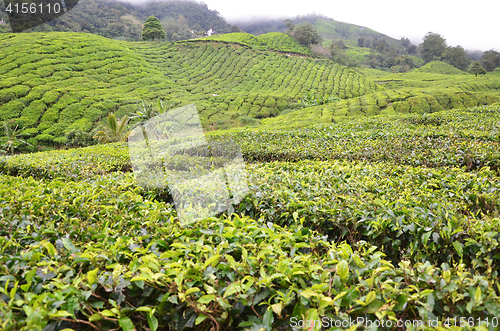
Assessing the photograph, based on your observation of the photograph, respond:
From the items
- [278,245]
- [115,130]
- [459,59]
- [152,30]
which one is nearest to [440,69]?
[459,59]

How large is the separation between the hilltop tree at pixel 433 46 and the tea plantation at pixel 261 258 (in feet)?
257

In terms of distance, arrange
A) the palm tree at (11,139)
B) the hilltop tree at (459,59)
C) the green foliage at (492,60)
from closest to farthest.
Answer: the palm tree at (11,139) → the green foliage at (492,60) → the hilltop tree at (459,59)

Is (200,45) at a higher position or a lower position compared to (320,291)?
higher

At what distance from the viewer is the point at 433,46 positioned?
62219 millimetres

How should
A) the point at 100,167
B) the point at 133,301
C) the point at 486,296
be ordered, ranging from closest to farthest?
the point at 486,296, the point at 133,301, the point at 100,167

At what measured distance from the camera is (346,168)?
12.0ft

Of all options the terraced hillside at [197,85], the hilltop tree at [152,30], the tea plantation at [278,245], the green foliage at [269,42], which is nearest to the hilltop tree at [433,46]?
the terraced hillside at [197,85]

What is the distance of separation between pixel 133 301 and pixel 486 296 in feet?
5.88

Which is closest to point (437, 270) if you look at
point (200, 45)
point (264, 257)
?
point (264, 257)

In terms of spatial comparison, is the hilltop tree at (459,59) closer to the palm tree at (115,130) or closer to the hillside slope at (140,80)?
the hillside slope at (140,80)

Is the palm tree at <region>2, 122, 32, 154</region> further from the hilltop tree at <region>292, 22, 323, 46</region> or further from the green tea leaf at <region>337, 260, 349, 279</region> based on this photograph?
the hilltop tree at <region>292, 22, 323, 46</region>

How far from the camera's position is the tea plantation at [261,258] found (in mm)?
1146

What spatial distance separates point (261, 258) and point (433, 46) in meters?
83.5

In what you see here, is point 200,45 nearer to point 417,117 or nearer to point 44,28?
point 44,28
